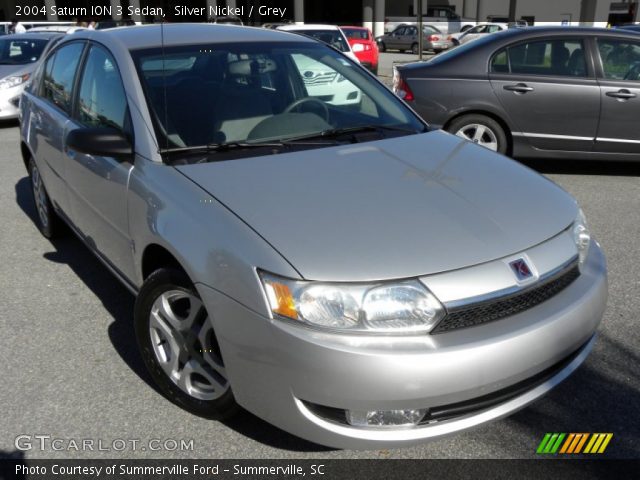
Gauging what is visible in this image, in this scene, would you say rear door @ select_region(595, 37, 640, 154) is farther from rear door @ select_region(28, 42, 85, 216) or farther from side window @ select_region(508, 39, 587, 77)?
rear door @ select_region(28, 42, 85, 216)

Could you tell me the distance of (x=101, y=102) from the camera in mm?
3373


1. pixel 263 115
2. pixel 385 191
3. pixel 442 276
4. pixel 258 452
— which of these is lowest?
pixel 258 452

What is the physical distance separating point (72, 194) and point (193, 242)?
1.72m

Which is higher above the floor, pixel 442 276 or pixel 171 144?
pixel 171 144

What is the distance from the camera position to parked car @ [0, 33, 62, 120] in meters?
10.2

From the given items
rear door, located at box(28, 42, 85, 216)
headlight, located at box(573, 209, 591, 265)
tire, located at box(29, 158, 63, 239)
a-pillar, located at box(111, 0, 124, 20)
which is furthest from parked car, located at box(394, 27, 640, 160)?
a-pillar, located at box(111, 0, 124, 20)

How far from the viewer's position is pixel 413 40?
31.1 meters

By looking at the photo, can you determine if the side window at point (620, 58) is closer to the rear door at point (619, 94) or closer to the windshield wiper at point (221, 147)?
the rear door at point (619, 94)

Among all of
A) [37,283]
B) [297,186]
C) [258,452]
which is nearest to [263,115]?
[297,186]

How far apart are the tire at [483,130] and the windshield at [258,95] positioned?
2913 millimetres

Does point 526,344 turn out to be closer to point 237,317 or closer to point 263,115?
point 237,317
